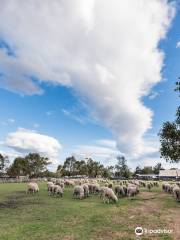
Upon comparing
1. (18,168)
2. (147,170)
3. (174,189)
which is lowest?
(174,189)

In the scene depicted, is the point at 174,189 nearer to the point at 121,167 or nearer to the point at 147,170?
the point at 121,167

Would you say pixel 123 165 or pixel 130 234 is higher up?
pixel 123 165

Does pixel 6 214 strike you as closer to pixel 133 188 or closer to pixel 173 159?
pixel 133 188

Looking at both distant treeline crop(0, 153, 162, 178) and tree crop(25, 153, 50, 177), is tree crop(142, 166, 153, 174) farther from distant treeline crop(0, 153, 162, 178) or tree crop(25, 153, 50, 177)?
tree crop(25, 153, 50, 177)

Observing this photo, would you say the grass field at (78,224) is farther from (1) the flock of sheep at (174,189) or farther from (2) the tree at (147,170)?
(2) the tree at (147,170)

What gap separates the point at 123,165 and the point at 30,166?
50.3 metres

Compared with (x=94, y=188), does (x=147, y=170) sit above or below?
above

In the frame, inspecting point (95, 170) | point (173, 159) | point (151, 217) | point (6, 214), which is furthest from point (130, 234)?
point (95, 170)

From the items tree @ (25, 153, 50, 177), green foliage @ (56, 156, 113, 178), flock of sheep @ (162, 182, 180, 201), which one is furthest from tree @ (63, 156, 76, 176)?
flock of sheep @ (162, 182, 180, 201)

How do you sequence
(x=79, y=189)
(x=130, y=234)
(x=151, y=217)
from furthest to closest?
(x=79, y=189), (x=151, y=217), (x=130, y=234)

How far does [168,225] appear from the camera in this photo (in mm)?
15531

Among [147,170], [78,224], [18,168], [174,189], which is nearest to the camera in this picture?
[78,224]

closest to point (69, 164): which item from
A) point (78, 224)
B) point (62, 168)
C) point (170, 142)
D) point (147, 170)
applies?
point (62, 168)

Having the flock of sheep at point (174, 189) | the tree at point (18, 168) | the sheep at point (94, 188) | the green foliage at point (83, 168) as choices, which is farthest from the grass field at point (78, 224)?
the green foliage at point (83, 168)
